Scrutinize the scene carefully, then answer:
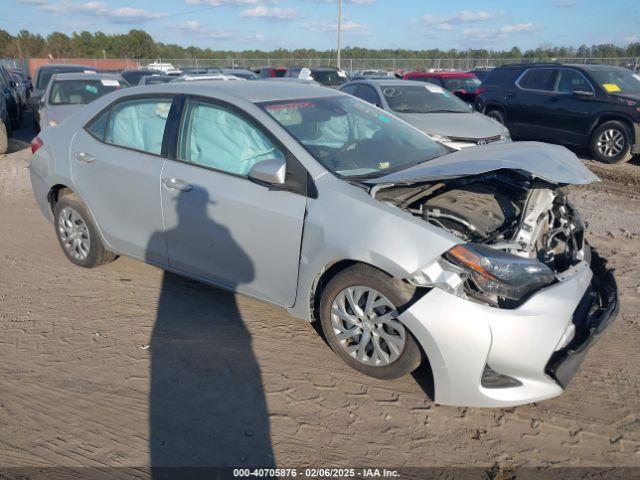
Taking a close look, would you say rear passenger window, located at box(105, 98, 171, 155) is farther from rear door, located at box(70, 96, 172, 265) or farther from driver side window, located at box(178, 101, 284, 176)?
driver side window, located at box(178, 101, 284, 176)

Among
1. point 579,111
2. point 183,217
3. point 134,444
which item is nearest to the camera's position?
point 134,444

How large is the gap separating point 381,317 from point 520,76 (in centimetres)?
1056

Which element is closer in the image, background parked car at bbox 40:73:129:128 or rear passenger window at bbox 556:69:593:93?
background parked car at bbox 40:73:129:128

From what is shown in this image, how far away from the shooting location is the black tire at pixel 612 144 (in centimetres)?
998

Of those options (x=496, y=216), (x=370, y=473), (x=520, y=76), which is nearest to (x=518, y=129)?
(x=520, y=76)

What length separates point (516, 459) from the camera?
2.77m

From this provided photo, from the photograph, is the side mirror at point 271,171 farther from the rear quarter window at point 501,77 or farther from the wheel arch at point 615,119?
the rear quarter window at point 501,77

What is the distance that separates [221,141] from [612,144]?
893 cm

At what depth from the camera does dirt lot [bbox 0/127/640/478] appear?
111 inches

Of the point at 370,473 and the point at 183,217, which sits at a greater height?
the point at 183,217

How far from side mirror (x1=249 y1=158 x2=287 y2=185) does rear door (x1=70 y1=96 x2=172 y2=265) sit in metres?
1.06

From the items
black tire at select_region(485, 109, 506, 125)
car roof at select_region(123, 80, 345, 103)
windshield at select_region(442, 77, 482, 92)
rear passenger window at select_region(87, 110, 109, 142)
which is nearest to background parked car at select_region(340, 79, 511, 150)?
black tire at select_region(485, 109, 506, 125)

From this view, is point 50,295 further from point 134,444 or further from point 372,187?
point 372,187

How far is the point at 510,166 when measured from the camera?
124 inches
